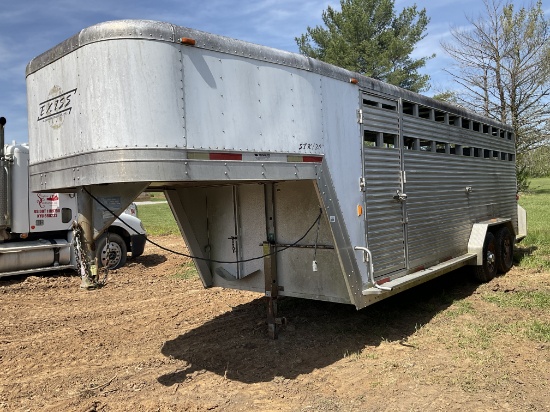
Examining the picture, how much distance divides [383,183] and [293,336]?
6.83ft

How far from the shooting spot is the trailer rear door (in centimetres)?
555

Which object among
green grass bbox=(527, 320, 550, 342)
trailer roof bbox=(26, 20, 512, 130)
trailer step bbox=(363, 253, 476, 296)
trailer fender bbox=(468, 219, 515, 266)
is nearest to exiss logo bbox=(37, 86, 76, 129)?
trailer roof bbox=(26, 20, 512, 130)

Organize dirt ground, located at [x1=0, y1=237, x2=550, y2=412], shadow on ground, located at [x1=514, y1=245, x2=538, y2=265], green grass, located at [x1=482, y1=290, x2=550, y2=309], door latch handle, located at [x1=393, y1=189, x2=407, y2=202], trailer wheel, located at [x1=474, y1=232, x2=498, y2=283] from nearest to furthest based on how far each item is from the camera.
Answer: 1. dirt ground, located at [x1=0, y1=237, x2=550, y2=412]
2. door latch handle, located at [x1=393, y1=189, x2=407, y2=202]
3. green grass, located at [x1=482, y1=290, x2=550, y2=309]
4. trailer wheel, located at [x1=474, y1=232, x2=498, y2=283]
5. shadow on ground, located at [x1=514, y1=245, x2=538, y2=265]

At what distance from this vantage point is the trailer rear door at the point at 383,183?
5.55 m

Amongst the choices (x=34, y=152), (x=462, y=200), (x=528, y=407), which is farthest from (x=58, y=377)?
(x=462, y=200)

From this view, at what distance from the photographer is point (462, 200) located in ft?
25.5

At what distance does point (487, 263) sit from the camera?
845cm

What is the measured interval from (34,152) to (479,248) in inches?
248

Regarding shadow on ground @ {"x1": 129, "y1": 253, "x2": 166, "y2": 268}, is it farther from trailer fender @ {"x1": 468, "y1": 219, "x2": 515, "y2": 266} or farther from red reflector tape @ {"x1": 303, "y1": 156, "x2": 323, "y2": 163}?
red reflector tape @ {"x1": 303, "y1": 156, "x2": 323, "y2": 163}

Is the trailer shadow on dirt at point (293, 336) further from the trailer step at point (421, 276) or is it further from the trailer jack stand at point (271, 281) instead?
the trailer step at point (421, 276)

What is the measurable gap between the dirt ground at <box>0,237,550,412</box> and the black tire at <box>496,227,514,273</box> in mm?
735

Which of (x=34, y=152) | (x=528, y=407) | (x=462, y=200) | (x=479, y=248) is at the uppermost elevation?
(x=34, y=152)

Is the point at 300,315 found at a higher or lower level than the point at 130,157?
lower

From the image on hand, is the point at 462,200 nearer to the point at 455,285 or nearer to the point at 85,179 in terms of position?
the point at 455,285
